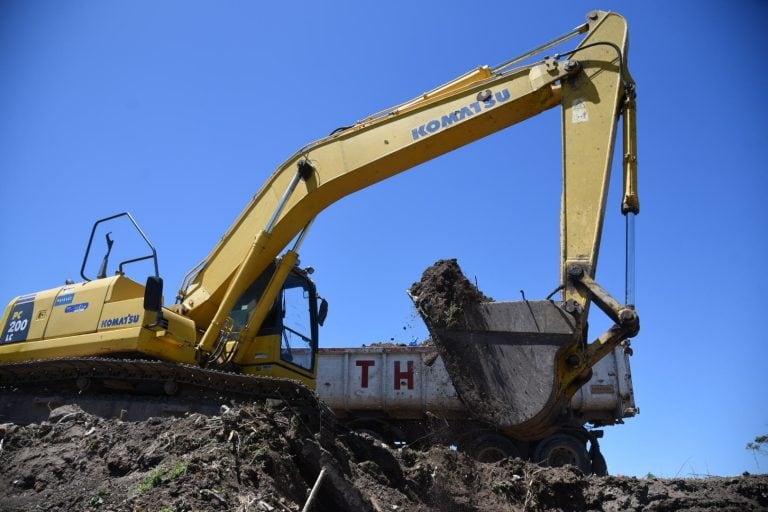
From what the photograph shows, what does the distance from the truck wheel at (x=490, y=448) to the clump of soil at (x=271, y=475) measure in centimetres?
354

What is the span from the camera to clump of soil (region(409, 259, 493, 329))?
7.88 metres

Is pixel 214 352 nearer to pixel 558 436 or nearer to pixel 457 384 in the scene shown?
pixel 457 384

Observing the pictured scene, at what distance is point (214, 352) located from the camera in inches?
328

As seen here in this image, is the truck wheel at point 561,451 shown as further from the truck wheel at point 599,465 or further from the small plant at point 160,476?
the small plant at point 160,476

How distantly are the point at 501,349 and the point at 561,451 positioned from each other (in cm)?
577

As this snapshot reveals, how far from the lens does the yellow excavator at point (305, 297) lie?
7184 millimetres

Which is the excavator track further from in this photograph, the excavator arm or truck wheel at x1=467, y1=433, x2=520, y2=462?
truck wheel at x1=467, y1=433, x2=520, y2=462

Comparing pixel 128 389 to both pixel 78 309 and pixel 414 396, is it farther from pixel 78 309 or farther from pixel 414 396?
pixel 414 396

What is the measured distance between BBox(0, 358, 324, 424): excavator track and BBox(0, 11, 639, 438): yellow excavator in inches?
1.0

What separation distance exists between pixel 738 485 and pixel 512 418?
2.80m

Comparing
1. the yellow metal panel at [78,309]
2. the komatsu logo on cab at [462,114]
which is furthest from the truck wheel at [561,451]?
the yellow metal panel at [78,309]

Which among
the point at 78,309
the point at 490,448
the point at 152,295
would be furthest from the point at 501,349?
the point at 78,309

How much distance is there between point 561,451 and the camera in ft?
40.0

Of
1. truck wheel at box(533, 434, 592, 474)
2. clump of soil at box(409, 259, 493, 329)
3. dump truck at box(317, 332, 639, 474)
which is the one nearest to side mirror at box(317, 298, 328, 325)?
clump of soil at box(409, 259, 493, 329)
